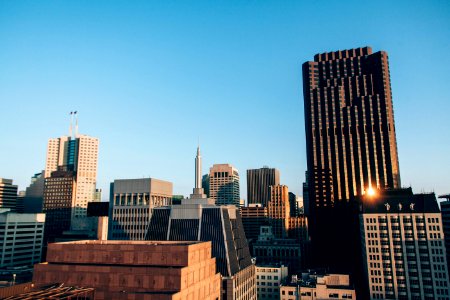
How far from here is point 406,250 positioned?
5625 inches

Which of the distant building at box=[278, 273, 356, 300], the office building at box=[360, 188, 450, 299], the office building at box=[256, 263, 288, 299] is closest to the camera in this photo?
the distant building at box=[278, 273, 356, 300]

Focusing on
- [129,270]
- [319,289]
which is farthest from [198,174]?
[129,270]

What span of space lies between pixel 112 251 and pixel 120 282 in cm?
933

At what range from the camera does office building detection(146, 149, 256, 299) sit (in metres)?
118

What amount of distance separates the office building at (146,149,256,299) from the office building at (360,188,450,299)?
55286 millimetres

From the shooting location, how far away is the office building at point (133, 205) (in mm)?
161375

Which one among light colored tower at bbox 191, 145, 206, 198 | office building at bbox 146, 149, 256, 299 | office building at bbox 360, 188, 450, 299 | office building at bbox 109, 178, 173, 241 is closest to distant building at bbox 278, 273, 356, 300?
office building at bbox 146, 149, 256, 299

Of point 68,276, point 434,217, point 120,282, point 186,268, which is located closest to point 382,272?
point 434,217

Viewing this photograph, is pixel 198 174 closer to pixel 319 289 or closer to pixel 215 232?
pixel 215 232

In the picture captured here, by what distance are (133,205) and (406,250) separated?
419 ft

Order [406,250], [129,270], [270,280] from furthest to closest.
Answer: [270,280]
[406,250]
[129,270]

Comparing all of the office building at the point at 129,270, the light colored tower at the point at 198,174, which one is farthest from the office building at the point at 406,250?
the office building at the point at 129,270

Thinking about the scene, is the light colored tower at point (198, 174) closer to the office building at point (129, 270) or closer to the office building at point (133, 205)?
the office building at point (133, 205)

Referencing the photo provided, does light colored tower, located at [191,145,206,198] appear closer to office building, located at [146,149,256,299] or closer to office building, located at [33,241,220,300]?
office building, located at [146,149,256,299]
